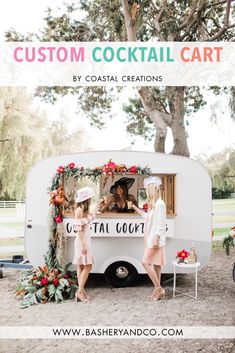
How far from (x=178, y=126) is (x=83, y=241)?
13.6 ft

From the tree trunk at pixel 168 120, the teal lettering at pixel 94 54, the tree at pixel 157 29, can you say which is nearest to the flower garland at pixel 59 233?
the tree trunk at pixel 168 120

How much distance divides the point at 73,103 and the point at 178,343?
662 cm

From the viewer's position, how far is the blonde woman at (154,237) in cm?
411

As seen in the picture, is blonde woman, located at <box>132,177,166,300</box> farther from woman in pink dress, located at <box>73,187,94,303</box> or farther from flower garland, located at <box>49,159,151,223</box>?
woman in pink dress, located at <box>73,187,94,303</box>

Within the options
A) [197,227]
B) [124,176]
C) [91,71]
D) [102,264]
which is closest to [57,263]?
[102,264]

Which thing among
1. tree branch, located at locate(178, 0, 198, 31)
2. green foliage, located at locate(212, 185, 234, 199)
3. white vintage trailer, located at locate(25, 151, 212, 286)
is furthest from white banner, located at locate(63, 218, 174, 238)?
green foliage, located at locate(212, 185, 234, 199)

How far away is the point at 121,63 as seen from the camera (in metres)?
7.54

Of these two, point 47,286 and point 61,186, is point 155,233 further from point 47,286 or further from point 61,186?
point 47,286

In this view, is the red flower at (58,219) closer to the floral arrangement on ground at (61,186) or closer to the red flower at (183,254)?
the floral arrangement on ground at (61,186)

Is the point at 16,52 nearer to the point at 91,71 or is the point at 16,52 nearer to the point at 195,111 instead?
the point at 91,71

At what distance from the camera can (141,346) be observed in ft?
10.5

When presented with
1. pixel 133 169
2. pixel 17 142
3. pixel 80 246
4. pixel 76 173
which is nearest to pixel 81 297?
pixel 80 246

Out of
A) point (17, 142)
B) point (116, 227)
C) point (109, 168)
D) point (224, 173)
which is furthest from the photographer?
point (224, 173)

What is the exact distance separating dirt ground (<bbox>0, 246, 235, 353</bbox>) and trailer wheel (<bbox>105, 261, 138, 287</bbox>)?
0.28ft
